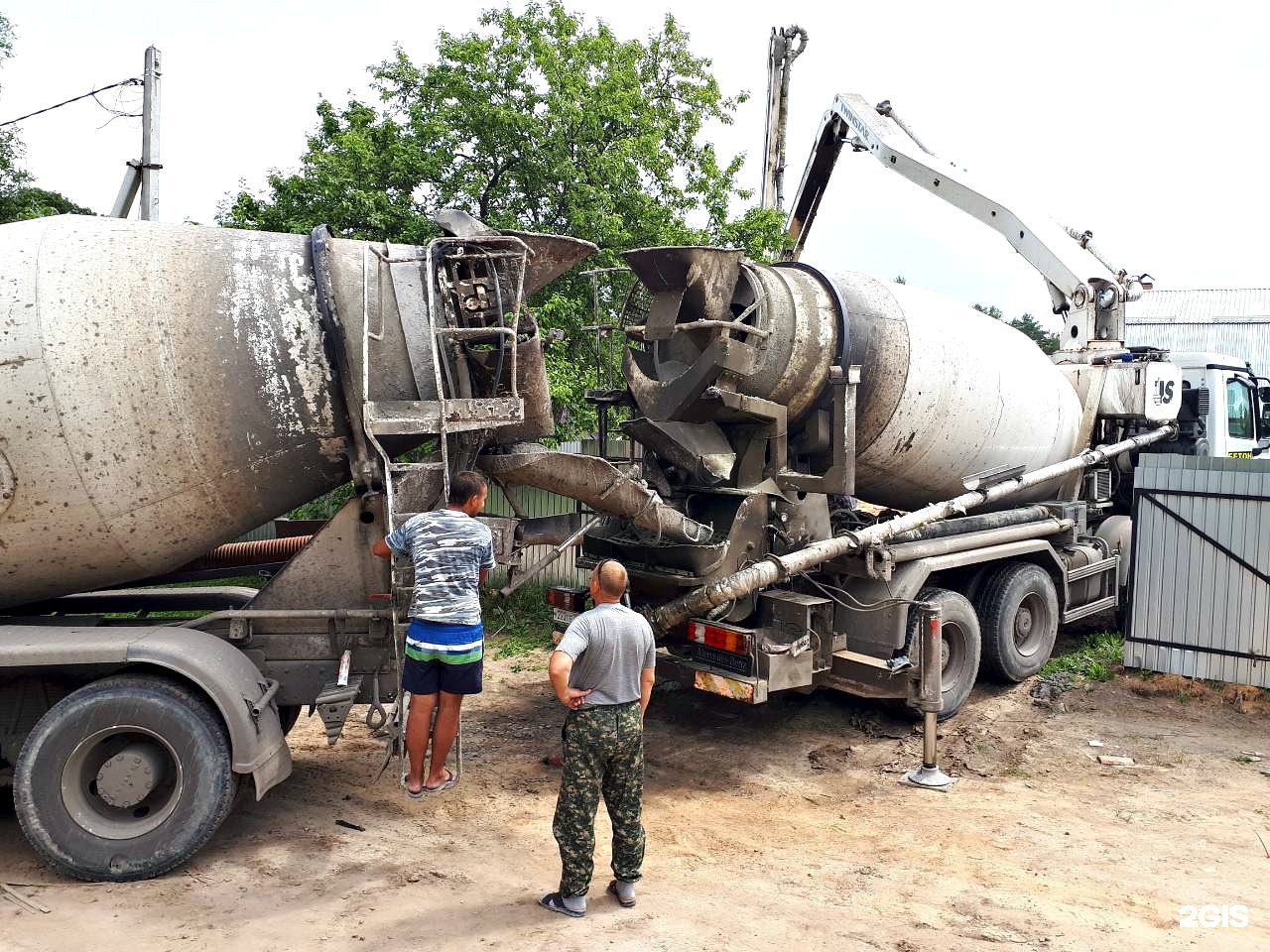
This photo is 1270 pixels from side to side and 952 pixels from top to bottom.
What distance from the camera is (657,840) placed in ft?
17.5

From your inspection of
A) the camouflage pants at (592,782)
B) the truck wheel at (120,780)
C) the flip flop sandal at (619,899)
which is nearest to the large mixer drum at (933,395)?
the camouflage pants at (592,782)

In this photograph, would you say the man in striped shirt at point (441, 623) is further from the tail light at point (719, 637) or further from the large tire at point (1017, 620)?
the large tire at point (1017, 620)

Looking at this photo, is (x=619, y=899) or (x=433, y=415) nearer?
(x=619, y=899)

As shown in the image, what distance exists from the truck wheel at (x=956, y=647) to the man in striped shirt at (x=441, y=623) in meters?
3.87

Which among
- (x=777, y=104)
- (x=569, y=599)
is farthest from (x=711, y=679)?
(x=777, y=104)

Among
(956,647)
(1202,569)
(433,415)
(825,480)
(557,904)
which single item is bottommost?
(557,904)

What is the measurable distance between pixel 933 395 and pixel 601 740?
175 inches

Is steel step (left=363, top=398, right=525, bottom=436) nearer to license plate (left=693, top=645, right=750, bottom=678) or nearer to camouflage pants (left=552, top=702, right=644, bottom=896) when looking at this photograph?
camouflage pants (left=552, top=702, right=644, bottom=896)

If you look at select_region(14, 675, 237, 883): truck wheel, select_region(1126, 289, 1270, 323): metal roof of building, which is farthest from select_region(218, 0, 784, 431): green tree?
select_region(1126, 289, 1270, 323): metal roof of building

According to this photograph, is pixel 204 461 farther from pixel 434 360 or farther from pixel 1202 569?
pixel 1202 569

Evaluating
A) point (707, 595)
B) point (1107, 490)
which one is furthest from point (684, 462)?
point (1107, 490)

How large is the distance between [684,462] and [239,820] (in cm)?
355

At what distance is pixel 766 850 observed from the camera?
525cm

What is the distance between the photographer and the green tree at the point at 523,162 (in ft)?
38.6
